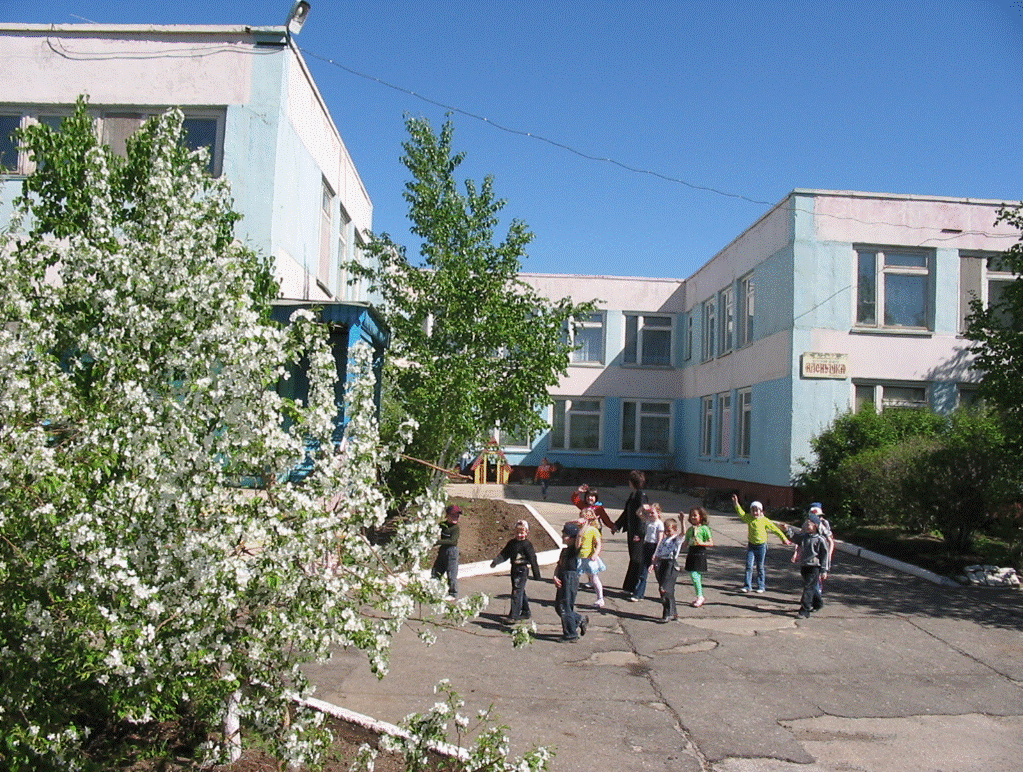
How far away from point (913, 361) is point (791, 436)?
137 inches

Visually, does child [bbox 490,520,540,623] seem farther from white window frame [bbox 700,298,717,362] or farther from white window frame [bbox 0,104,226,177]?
white window frame [bbox 700,298,717,362]

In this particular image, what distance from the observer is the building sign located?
64.9ft

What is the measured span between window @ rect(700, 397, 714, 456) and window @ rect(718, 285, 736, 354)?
2.17 meters

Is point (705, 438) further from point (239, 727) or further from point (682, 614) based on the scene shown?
point (239, 727)

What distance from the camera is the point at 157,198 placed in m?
4.78

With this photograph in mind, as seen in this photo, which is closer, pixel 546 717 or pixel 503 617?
pixel 546 717

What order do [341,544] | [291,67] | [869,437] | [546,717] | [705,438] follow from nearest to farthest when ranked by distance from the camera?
1. [341,544]
2. [546,717]
3. [291,67]
4. [869,437]
5. [705,438]

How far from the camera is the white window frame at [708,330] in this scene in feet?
88.0

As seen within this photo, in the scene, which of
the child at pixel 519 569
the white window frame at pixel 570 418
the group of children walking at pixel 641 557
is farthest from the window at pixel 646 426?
the child at pixel 519 569

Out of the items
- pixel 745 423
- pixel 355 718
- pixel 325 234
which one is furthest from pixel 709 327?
pixel 355 718

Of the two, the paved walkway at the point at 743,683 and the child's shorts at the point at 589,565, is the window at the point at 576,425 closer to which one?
the paved walkway at the point at 743,683

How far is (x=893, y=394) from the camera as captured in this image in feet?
66.8

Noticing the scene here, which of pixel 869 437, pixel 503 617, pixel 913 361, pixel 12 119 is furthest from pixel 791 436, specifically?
pixel 12 119

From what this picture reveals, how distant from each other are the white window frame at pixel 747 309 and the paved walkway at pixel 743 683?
1244 centimetres
